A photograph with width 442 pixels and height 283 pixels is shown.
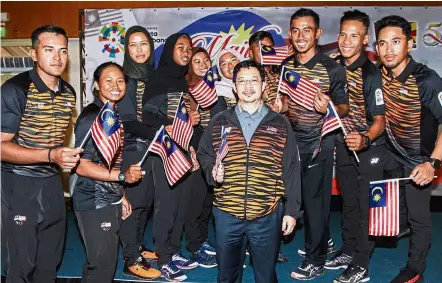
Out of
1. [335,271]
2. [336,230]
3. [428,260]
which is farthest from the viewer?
[336,230]

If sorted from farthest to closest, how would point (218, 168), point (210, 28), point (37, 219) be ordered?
point (210, 28) → point (37, 219) → point (218, 168)

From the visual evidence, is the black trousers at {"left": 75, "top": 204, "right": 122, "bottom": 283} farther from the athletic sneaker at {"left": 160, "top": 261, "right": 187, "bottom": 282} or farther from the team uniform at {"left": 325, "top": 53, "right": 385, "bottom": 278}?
the team uniform at {"left": 325, "top": 53, "right": 385, "bottom": 278}

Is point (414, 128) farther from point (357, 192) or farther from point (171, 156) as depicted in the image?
point (171, 156)

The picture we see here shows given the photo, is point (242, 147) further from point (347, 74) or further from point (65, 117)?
point (347, 74)

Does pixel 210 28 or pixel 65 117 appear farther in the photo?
pixel 210 28

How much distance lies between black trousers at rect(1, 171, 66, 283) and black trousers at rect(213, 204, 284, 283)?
124 centimetres

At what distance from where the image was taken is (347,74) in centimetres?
472

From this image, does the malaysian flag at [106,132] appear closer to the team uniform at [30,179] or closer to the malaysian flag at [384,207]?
the team uniform at [30,179]

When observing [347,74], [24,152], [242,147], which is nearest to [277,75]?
[347,74]

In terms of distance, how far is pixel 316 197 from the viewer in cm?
482

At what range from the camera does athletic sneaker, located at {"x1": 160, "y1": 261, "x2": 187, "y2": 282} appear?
16.0 ft

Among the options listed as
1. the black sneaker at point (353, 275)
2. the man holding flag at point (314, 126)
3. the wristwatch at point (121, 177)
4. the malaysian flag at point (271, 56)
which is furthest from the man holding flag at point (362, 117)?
the wristwatch at point (121, 177)

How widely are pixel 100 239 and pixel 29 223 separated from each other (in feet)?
1.81

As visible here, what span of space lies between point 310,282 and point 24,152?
9.31 ft
